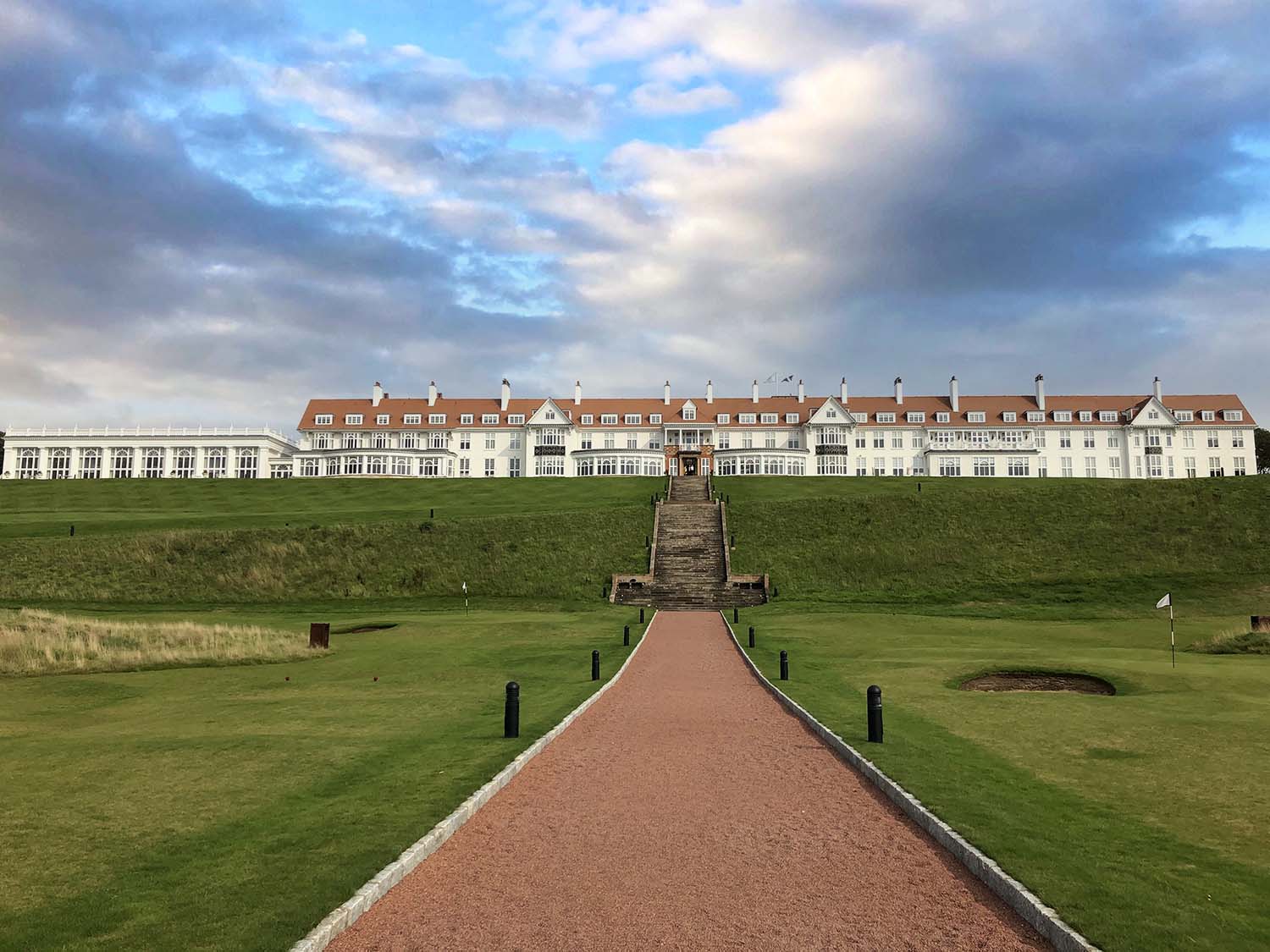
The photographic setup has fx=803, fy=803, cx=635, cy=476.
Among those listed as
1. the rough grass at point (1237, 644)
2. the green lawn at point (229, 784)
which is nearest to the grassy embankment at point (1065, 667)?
the rough grass at point (1237, 644)

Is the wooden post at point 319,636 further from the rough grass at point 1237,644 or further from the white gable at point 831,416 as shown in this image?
the white gable at point 831,416

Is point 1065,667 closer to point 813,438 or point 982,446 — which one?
point 813,438

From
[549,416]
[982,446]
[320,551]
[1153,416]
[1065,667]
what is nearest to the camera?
[1065,667]

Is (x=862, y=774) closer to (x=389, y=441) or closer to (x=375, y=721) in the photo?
(x=375, y=721)

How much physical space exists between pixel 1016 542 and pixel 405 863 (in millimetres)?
53007

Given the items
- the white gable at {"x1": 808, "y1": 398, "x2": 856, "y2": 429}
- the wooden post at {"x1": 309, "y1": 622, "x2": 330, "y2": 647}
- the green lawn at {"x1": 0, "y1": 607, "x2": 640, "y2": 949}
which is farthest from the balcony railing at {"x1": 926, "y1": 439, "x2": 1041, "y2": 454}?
the wooden post at {"x1": 309, "y1": 622, "x2": 330, "y2": 647}

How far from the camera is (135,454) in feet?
325

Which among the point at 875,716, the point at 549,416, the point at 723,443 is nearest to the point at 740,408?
the point at 723,443

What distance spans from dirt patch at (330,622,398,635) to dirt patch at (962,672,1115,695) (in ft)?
82.0

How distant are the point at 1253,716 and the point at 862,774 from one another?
9919 mm

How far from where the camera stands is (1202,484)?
6184 cm

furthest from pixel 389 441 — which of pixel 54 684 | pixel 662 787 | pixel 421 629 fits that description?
pixel 662 787

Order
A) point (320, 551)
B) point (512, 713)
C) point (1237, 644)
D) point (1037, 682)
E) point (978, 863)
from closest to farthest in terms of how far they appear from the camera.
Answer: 1. point (978, 863)
2. point (512, 713)
3. point (1037, 682)
4. point (1237, 644)
5. point (320, 551)

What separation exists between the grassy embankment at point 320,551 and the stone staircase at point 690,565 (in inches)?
74.3
